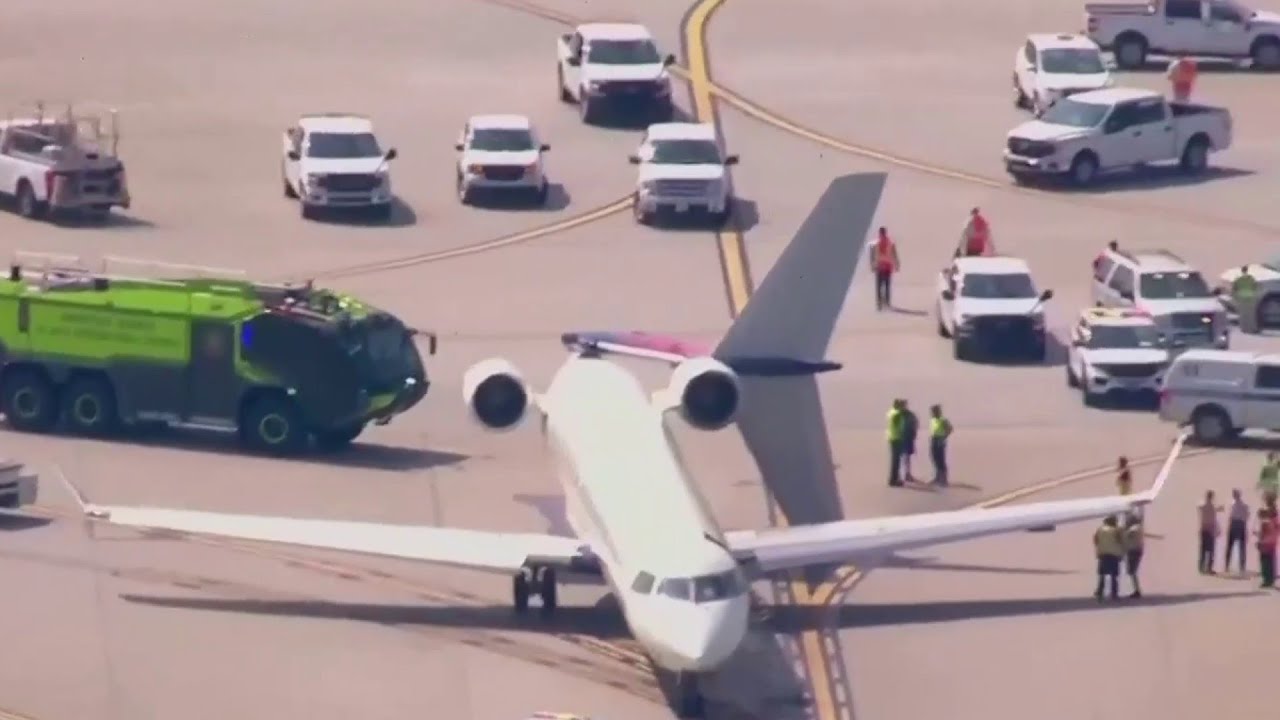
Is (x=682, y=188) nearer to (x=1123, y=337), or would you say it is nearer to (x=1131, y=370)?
(x=1123, y=337)

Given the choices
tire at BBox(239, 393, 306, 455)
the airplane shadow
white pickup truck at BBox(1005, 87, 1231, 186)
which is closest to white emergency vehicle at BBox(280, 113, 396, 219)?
white pickup truck at BBox(1005, 87, 1231, 186)

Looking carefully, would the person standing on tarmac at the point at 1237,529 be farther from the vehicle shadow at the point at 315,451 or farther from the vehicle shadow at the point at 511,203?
the vehicle shadow at the point at 511,203

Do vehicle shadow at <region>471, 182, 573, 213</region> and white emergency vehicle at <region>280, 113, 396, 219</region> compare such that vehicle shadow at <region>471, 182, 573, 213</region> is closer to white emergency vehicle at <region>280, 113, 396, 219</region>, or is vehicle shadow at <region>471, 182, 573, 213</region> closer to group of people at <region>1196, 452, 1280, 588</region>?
white emergency vehicle at <region>280, 113, 396, 219</region>

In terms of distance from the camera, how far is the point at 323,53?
98.9 m

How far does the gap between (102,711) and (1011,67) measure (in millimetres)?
54247

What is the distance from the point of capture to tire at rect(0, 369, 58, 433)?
212 feet

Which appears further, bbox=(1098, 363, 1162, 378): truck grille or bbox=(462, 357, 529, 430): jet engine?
bbox=(1098, 363, 1162, 378): truck grille

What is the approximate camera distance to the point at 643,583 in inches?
1908

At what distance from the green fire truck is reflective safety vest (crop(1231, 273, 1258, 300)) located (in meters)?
19.4

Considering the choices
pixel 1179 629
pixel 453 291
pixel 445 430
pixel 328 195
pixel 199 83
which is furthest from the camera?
pixel 199 83

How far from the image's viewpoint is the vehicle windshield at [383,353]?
6325cm

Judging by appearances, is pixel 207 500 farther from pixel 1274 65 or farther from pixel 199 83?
pixel 1274 65

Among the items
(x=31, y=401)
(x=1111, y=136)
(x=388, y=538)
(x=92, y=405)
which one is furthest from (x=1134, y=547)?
→ (x=1111, y=136)

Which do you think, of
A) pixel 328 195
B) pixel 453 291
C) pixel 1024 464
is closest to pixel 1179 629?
pixel 1024 464
